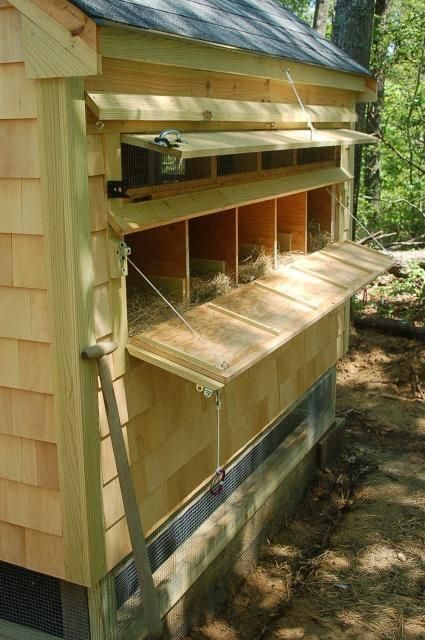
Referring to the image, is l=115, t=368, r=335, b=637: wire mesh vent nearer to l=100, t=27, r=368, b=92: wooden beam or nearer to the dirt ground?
the dirt ground

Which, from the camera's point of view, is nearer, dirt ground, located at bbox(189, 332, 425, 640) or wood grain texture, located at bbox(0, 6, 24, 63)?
wood grain texture, located at bbox(0, 6, 24, 63)

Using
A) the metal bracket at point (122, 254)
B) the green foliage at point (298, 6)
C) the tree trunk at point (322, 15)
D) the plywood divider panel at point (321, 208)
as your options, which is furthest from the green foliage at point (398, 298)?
the green foliage at point (298, 6)

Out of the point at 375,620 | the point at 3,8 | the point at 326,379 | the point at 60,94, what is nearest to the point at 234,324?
the point at 60,94

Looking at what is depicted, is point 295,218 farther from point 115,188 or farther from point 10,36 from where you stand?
point 10,36

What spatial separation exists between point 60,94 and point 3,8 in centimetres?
46

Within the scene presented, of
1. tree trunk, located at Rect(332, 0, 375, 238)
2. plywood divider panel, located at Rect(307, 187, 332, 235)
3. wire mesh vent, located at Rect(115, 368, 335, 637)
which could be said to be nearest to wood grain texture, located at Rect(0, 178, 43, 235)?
wire mesh vent, located at Rect(115, 368, 335, 637)

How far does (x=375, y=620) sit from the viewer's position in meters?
5.16

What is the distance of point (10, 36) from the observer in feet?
10.4

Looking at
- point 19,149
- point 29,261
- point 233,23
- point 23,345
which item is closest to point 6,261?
point 29,261

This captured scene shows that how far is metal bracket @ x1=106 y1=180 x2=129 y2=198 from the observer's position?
135 inches

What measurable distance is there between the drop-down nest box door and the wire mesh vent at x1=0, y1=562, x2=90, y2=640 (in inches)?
49.8

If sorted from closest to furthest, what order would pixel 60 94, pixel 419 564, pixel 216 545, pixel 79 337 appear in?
pixel 60 94
pixel 79 337
pixel 216 545
pixel 419 564

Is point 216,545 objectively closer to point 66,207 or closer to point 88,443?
point 88,443

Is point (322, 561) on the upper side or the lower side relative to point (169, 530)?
lower
